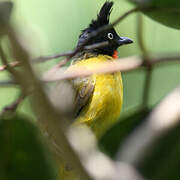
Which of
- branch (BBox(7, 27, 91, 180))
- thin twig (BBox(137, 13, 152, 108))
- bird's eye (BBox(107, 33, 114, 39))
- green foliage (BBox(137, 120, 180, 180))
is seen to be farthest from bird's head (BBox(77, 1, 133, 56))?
branch (BBox(7, 27, 91, 180))

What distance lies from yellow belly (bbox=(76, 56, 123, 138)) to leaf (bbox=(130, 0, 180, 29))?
161cm

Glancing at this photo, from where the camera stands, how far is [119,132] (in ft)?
4.01

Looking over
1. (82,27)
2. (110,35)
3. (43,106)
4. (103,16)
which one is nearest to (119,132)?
(43,106)

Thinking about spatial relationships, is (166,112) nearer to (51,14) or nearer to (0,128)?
(0,128)

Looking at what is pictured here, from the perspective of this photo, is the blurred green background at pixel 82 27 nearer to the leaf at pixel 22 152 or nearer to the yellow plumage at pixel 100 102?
the yellow plumage at pixel 100 102

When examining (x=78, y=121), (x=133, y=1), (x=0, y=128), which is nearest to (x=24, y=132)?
(x=0, y=128)

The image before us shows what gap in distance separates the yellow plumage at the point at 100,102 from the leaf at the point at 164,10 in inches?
61.3

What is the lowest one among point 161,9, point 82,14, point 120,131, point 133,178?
point 82,14

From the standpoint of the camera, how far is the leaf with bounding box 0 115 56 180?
110 cm

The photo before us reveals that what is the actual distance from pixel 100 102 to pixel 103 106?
46 millimetres

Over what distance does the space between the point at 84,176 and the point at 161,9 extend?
796mm

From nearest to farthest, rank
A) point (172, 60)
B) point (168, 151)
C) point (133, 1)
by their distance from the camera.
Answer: point (172, 60)
point (168, 151)
point (133, 1)

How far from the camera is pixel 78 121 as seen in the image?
3012mm

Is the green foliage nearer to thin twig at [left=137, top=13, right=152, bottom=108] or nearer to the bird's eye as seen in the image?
thin twig at [left=137, top=13, right=152, bottom=108]
